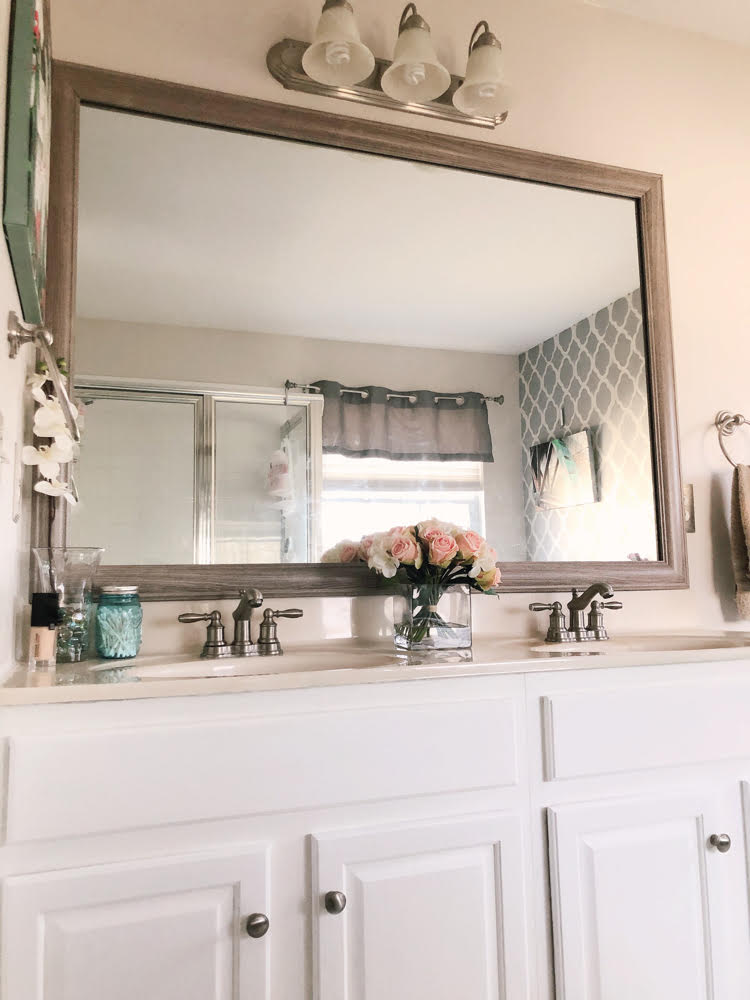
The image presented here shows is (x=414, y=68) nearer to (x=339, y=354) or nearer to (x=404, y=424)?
(x=339, y=354)

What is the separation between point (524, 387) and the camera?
1677 millimetres

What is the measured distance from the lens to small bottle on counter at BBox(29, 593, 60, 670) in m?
1.10

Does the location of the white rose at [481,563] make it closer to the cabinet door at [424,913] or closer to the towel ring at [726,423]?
the cabinet door at [424,913]

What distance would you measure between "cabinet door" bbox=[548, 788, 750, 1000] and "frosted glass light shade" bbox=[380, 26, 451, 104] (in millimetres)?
1447

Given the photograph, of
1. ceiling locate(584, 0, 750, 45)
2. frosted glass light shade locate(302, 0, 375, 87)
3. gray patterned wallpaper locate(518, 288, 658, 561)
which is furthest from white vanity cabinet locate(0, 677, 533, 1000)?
ceiling locate(584, 0, 750, 45)

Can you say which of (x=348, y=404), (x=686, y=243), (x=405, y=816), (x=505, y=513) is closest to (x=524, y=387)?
(x=505, y=513)

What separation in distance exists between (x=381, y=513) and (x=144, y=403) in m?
0.52

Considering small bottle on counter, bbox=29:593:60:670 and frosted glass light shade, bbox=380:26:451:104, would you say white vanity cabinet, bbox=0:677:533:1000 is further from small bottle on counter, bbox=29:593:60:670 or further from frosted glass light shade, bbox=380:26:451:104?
frosted glass light shade, bbox=380:26:451:104

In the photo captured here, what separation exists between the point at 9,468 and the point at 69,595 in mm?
280

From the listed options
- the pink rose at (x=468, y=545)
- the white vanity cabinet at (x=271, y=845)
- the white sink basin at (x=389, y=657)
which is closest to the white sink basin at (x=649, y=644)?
the white sink basin at (x=389, y=657)

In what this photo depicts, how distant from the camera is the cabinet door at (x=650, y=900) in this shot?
45.0 inches

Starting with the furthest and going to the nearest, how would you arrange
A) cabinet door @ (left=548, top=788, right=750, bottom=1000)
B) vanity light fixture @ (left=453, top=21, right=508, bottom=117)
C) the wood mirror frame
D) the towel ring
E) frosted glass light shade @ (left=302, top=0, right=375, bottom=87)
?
the towel ring → vanity light fixture @ (left=453, top=21, right=508, bottom=117) → frosted glass light shade @ (left=302, top=0, right=375, bottom=87) → the wood mirror frame → cabinet door @ (left=548, top=788, right=750, bottom=1000)

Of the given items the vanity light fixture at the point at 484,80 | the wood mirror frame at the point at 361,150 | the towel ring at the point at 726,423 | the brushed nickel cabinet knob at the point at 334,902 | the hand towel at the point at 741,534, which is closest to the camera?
the brushed nickel cabinet knob at the point at 334,902

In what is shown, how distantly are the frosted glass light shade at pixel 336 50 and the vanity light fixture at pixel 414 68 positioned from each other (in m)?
0.06
